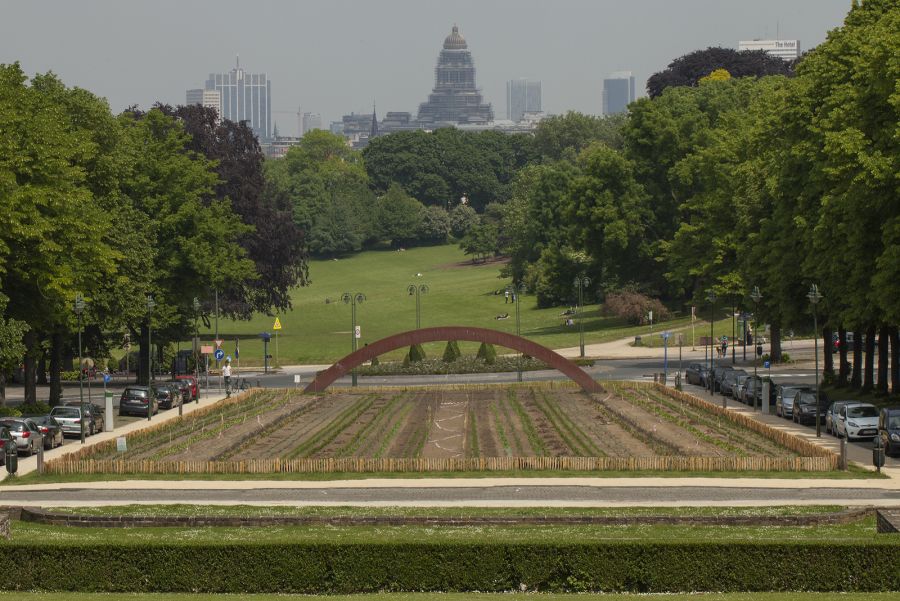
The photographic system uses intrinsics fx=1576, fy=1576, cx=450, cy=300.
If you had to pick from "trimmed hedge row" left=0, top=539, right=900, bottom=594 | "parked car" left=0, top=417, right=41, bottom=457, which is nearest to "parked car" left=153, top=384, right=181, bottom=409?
"parked car" left=0, top=417, right=41, bottom=457

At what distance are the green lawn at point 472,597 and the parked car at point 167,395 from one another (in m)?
50.0

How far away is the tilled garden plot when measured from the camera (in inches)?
2346

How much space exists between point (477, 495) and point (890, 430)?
1738 cm

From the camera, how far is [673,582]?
33000 millimetres

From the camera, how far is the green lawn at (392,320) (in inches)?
4956

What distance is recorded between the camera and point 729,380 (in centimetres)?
8400

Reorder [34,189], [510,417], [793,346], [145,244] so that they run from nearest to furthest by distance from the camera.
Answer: [34,189] → [510,417] → [145,244] → [793,346]

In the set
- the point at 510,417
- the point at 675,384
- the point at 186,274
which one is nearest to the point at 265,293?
the point at 186,274

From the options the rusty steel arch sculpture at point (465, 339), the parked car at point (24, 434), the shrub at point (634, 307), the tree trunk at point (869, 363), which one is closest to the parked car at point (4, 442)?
the parked car at point (24, 434)

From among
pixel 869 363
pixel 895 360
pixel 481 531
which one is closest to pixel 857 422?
pixel 895 360

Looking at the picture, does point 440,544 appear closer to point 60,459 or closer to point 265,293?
point 60,459

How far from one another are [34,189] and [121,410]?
47.0ft

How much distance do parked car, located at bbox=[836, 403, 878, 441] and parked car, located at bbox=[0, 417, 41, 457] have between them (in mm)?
30929

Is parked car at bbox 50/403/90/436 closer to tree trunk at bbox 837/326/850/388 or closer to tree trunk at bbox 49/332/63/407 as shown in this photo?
tree trunk at bbox 49/332/63/407
